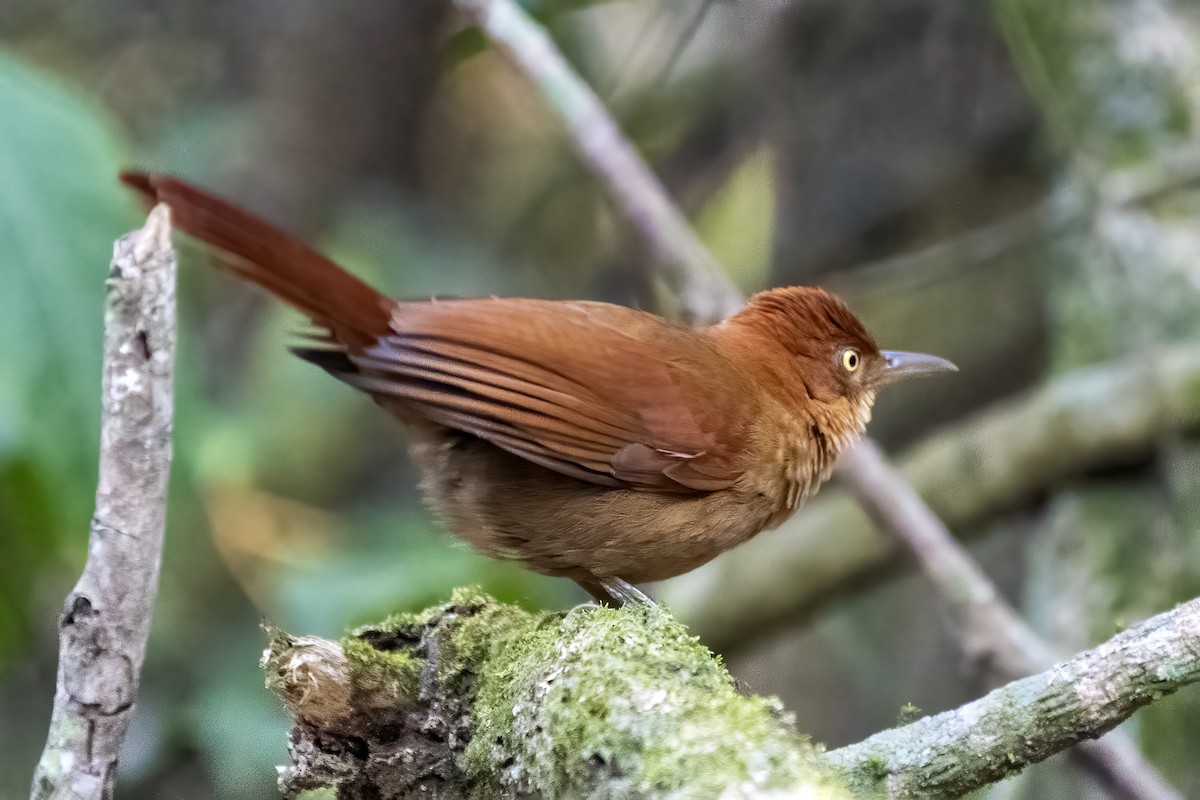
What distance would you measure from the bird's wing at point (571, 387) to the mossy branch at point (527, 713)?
1.33ft

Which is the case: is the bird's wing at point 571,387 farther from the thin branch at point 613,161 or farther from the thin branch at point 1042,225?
the thin branch at point 1042,225

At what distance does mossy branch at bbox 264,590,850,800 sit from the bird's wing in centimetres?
40

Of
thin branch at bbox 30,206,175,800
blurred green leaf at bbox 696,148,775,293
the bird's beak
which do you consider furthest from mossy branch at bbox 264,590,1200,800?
blurred green leaf at bbox 696,148,775,293

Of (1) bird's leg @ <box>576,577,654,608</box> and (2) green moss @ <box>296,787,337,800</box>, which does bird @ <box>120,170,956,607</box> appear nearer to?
(1) bird's leg @ <box>576,577,654,608</box>

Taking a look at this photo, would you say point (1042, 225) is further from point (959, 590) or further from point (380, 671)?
point (380, 671)

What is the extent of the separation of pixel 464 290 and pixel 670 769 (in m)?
3.75

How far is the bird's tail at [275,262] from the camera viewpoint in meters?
2.45

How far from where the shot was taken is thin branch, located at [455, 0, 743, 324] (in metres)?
4.03

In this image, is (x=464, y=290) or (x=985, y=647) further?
(x=464, y=290)

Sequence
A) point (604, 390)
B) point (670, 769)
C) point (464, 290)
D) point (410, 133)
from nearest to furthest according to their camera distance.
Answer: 1. point (670, 769)
2. point (604, 390)
3. point (464, 290)
4. point (410, 133)

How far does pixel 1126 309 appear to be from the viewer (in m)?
4.46

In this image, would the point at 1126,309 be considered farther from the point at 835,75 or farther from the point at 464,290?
the point at 464,290

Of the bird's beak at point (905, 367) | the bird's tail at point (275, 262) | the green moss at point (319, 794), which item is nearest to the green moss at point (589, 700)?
the green moss at point (319, 794)

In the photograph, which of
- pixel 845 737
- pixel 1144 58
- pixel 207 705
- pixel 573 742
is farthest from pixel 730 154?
pixel 573 742
